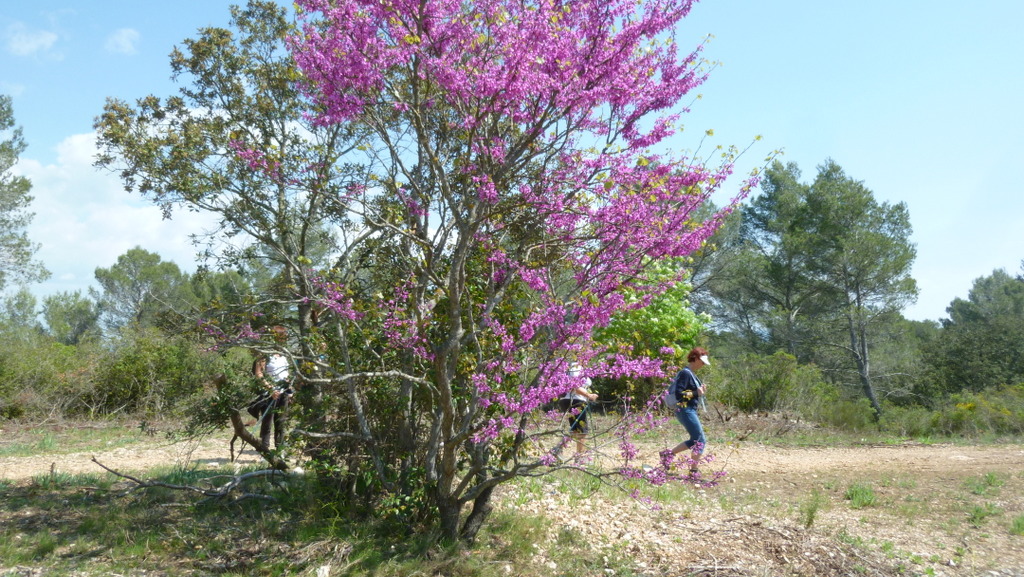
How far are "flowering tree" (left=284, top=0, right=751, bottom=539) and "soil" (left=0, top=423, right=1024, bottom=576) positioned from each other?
1166 millimetres

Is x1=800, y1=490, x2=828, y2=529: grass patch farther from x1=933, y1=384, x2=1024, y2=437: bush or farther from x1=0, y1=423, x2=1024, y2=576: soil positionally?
x1=933, y1=384, x2=1024, y2=437: bush

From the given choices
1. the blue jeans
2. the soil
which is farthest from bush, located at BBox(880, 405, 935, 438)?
the blue jeans

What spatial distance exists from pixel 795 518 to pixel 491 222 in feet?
12.7

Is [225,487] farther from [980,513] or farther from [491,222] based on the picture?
[980,513]

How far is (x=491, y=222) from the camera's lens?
441 centimetres

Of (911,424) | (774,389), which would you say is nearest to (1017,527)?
(774,389)

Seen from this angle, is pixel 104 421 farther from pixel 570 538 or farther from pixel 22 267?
pixel 22 267

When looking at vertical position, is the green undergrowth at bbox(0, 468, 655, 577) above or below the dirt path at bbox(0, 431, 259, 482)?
below

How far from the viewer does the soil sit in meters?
4.69

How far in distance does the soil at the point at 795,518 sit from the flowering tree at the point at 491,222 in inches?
45.9

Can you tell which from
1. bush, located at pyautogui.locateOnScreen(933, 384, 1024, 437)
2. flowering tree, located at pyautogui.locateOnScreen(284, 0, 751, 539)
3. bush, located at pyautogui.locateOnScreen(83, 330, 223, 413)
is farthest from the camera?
bush, located at pyautogui.locateOnScreen(933, 384, 1024, 437)

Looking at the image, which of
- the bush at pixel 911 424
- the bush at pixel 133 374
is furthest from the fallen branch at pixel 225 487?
the bush at pixel 911 424

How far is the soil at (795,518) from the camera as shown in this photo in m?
4.69

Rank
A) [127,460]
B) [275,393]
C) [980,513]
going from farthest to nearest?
[127,460]
[980,513]
[275,393]
